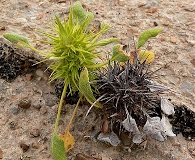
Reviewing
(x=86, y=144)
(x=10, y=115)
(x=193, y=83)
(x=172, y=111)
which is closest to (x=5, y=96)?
(x=10, y=115)

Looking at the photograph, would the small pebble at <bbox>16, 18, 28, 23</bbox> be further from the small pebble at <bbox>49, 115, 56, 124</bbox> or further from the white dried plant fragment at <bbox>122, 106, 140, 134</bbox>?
the white dried plant fragment at <bbox>122, 106, 140, 134</bbox>

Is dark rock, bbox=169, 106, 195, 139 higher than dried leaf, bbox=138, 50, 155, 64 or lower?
lower

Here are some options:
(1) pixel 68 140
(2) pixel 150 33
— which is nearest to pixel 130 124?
(1) pixel 68 140

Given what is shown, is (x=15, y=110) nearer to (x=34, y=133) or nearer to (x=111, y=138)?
(x=34, y=133)

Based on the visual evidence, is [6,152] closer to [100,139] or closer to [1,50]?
[100,139]

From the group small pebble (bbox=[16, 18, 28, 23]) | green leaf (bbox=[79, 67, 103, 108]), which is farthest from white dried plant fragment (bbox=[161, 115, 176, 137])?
small pebble (bbox=[16, 18, 28, 23])
